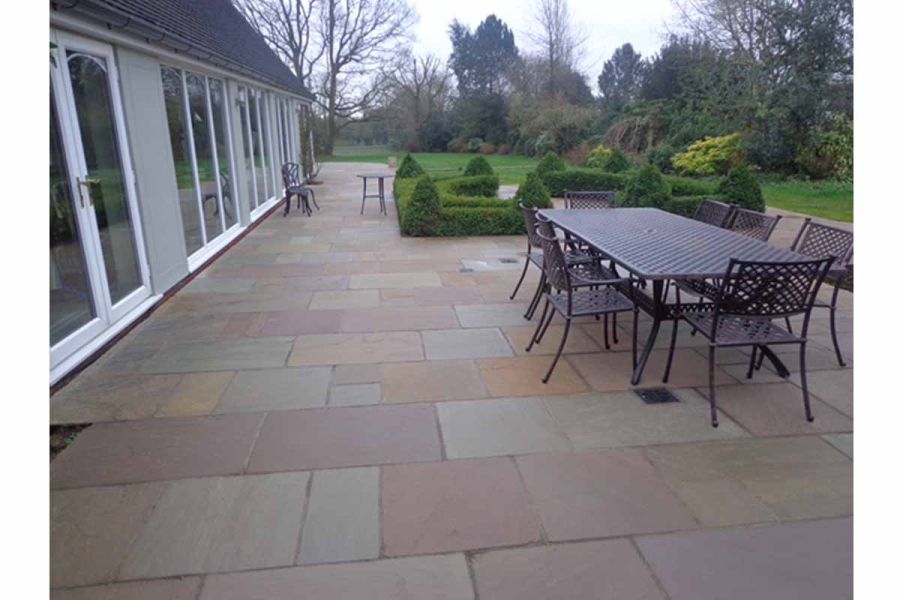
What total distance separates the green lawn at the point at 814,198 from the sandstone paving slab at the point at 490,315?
280 inches

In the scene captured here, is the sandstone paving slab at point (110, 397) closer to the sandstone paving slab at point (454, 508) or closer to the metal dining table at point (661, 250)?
the sandstone paving slab at point (454, 508)

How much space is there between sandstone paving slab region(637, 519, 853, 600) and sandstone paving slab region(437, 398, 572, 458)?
0.72 metres

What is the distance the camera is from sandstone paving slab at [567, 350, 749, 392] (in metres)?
3.25

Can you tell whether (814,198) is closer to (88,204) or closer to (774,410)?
(774,410)

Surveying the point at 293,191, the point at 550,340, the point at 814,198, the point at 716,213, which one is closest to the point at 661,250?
the point at 550,340

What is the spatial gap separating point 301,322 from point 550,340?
77.0 inches

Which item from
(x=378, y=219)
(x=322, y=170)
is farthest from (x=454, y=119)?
(x=378, y=219)

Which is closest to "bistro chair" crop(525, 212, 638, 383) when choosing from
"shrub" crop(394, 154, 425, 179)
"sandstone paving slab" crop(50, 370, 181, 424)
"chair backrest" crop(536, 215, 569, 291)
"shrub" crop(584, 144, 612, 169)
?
"chair backrest" crop(536, 215, 569, 291)

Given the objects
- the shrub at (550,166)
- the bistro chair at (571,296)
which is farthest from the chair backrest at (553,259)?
the shrub at (550,166)

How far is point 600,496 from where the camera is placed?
2.24 m

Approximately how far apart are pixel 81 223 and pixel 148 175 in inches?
43.4

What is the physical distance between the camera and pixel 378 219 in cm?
955
